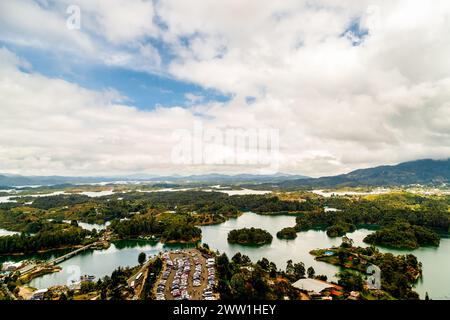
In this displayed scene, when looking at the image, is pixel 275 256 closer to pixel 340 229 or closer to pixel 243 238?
pixel 243 238

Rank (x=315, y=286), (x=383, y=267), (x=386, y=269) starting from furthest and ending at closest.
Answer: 1. (x=383, y=267)
2. (x=386, y=269)
3. (x=315, y=286)

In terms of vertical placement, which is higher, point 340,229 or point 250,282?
point 250,282

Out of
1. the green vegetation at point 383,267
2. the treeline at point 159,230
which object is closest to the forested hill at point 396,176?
the treeline at point 159,230

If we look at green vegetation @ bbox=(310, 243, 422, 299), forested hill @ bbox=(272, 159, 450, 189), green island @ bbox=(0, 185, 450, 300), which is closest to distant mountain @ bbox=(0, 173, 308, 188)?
forested hill @ bbox=(272, 159, 450, 189)

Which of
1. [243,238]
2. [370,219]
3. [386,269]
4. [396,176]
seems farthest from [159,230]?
[396,176]

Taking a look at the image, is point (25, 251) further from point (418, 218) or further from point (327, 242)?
point (418, 218)

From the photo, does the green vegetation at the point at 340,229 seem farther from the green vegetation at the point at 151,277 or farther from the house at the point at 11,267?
the house at the point at 11,267

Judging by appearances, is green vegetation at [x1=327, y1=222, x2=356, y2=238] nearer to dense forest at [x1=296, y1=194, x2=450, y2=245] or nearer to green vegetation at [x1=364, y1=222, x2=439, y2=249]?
dense forest at [x1=296, y1=194, x2=450, y2=245]
